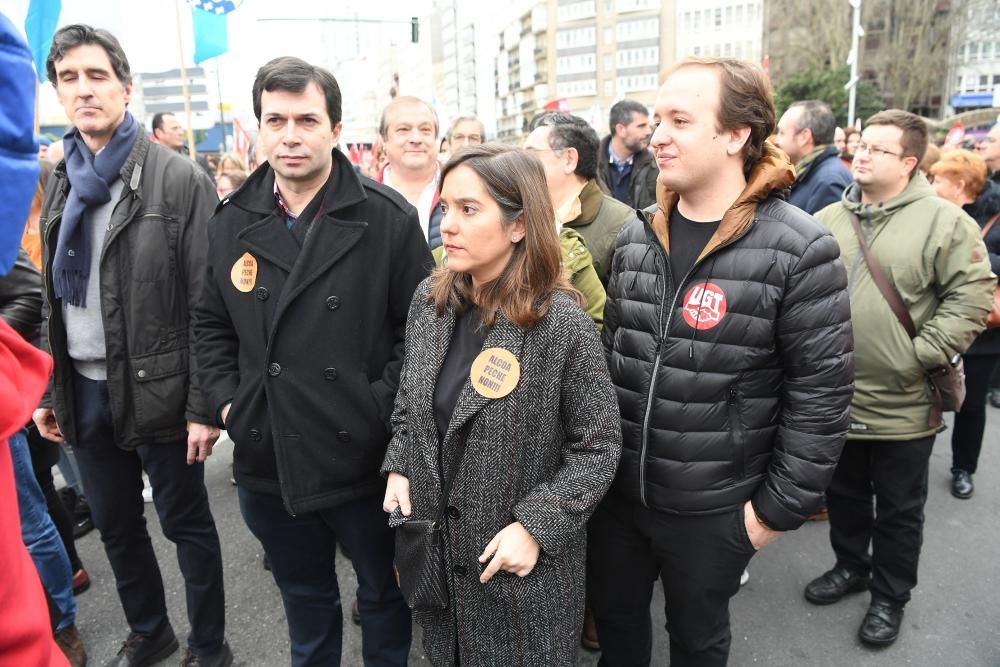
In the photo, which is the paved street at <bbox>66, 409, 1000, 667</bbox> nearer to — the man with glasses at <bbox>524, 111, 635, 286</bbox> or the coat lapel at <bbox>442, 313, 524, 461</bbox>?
the coat lapel at <bbox>442, 313, 524, 461</bbox>

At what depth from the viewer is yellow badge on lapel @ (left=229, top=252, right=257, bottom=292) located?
2281mm

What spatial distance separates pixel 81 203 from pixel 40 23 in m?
3.04

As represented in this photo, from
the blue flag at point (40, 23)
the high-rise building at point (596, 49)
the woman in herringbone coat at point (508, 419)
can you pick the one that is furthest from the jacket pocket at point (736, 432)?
the high-rise building at point (596, 49)

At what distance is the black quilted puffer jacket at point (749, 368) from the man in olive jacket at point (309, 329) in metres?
0.88

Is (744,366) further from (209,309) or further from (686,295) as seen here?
(209,309)

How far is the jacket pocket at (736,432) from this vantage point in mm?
2041

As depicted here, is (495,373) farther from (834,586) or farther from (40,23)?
(40,23)

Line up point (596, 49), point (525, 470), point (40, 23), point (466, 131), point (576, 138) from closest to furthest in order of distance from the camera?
1. point (525, 470)
2. point (576, 138)
3. point (40, 23)
4. point (466, 131)
5. point (596, 49)

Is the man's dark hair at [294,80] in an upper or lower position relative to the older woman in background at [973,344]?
upper

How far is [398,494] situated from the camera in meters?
2.10

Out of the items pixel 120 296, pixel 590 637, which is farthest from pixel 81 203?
pixel 590 637

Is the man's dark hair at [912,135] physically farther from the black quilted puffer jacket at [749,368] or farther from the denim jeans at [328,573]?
the denim jeans at [328,573]

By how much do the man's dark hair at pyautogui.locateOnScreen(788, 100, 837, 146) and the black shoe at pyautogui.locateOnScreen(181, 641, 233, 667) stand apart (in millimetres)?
4823

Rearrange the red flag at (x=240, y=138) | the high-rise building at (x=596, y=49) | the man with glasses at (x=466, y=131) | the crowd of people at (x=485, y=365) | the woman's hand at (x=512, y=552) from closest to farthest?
1. the woman's hand at (x=512, y=552)
2. the crowd of people at (x=485, y=365)
3. the man with glasses at (x=466, y=131)
4. the red flag at (x=240, y=138)
5. the high-rise building at (x=596, y=49)
